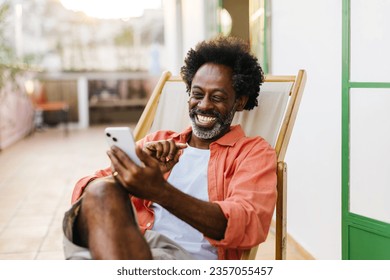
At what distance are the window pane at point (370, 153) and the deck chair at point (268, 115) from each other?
26 cm

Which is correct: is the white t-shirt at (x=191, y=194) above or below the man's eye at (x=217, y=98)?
below

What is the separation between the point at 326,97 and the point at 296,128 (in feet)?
1.60

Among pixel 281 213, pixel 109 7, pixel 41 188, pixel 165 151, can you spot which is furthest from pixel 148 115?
pixel 109 7

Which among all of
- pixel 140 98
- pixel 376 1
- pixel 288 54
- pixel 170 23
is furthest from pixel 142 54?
pixel 376 1

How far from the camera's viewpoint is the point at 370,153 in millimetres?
2125

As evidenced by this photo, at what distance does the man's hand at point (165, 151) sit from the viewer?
1811 millimetres

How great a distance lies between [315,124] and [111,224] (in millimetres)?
1618

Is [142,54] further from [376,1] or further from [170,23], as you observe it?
[376,1]

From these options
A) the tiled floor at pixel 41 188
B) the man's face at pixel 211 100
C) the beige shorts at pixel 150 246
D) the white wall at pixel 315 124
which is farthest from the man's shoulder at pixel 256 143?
the tiled floor at pixel 41 188

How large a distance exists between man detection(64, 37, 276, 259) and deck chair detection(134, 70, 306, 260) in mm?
96

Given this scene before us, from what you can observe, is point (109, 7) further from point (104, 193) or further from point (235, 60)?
point (104, 193)

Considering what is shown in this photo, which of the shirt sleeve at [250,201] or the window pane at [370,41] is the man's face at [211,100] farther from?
the window pane at [370,41]

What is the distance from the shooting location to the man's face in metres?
1.93
